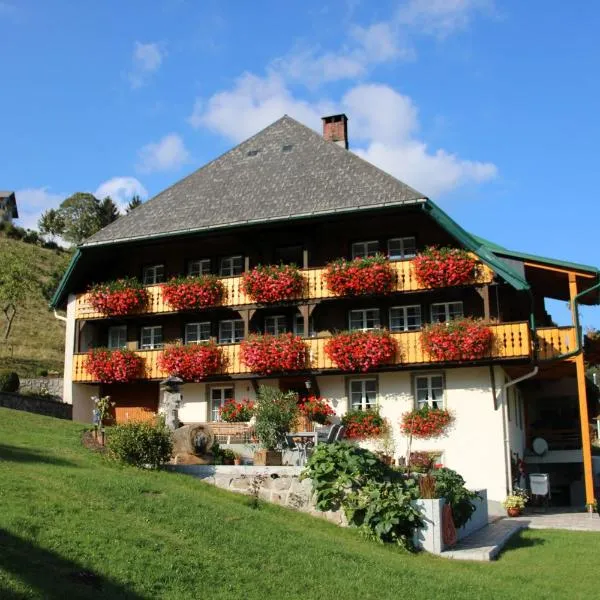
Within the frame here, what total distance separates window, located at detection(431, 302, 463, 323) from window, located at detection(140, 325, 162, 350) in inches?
378

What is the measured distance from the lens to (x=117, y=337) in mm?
30109

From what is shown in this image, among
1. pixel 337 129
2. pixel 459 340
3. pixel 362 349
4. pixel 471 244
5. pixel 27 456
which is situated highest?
pixel 337 129

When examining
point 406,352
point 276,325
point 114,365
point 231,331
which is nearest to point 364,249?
point 276,325

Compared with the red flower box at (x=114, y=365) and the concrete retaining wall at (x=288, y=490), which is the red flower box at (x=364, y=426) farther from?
the concrete retaining wall at (x=288, y=490)

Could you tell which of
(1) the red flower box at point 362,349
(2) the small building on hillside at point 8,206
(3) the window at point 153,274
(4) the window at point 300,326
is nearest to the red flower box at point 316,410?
(1) the red flower box at point 362,349

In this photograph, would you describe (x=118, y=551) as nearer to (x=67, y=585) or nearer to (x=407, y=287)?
(x=67, y=585)

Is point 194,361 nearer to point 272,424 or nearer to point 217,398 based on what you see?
point 217,398

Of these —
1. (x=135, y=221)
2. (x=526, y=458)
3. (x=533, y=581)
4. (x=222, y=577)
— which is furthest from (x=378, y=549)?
(x=135, y=221)

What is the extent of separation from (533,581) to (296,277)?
1528 centimetres

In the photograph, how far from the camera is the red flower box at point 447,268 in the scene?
24359 millimetres

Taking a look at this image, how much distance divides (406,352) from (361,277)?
2.65 m

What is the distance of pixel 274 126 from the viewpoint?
32.0 meters

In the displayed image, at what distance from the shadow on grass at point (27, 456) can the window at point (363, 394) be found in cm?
1152

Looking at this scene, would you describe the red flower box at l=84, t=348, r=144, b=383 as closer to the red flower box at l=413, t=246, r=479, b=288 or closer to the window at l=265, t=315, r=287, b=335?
the window at l=265, t=315, r=287, b=335
